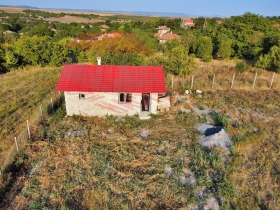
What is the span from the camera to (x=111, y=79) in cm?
1540

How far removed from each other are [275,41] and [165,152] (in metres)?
24.6

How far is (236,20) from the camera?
39719mm

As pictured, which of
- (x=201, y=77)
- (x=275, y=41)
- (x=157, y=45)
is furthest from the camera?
(x=157, y=45)

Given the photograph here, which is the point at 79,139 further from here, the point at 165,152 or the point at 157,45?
the point at 157,45

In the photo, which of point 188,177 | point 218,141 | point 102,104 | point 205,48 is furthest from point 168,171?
point 205,48

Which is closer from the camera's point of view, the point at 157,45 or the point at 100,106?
the point at 100,106

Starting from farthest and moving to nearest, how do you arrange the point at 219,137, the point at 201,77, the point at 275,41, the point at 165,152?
1. the point at 275,41
2. the point at 201,77
3. the point at 219,137
4. the point at 165,152

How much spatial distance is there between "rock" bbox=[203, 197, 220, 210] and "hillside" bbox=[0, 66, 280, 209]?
0.12 feet

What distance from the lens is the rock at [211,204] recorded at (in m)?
8.56

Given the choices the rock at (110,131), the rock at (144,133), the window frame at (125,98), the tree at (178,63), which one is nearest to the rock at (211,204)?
the rock at (144,133)

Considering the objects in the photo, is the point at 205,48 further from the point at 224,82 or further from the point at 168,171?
the point at 168,171

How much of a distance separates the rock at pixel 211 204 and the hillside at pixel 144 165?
0.04 metres

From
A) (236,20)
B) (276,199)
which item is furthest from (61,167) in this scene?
(236,20)

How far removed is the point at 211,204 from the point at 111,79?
951cm
